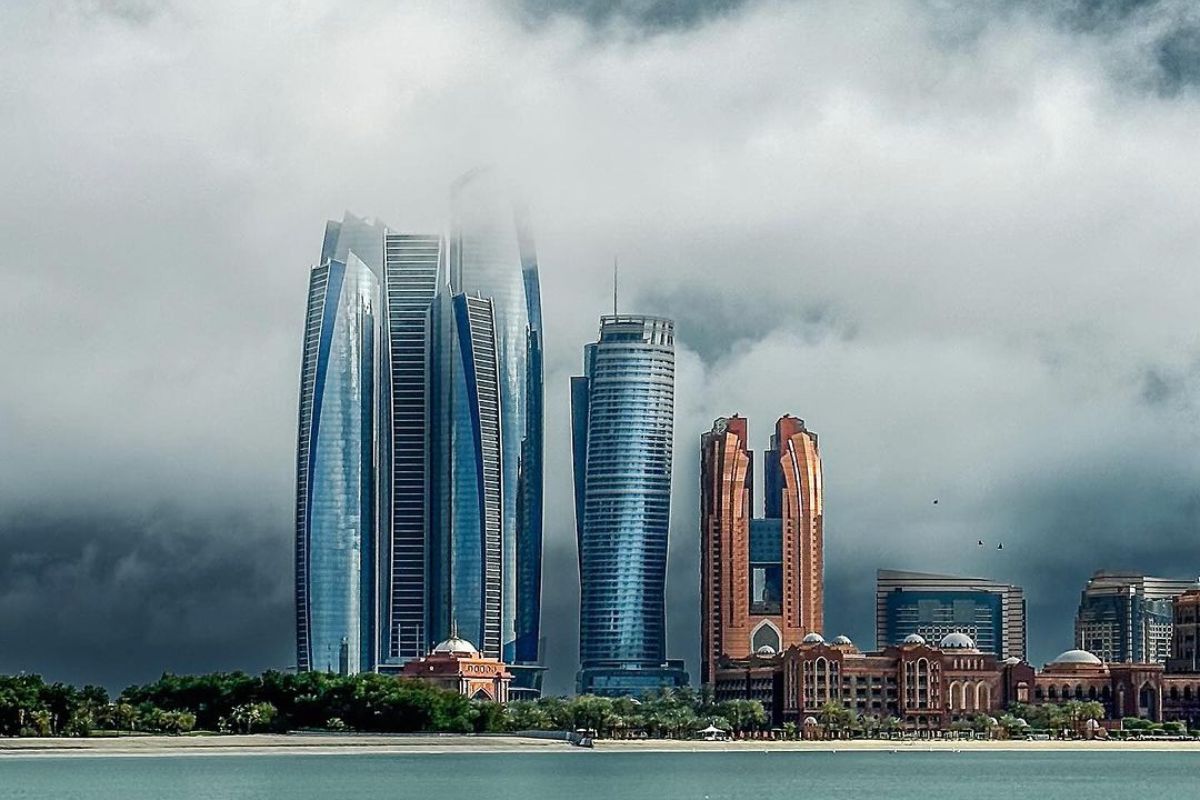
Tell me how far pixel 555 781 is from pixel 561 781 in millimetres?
386

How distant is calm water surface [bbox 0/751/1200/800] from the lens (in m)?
148

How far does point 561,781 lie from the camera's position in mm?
162750

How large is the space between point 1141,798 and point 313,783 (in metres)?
51.4

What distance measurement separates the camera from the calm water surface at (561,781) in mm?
148125

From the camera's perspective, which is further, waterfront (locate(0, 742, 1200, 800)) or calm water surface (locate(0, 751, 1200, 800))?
waterfront (locate(0, 742, 1200, 800))

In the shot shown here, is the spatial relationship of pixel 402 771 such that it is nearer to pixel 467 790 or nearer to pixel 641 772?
pixel 641 772

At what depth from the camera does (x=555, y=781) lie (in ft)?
534

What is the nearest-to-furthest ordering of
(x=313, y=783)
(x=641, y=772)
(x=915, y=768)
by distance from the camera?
(x=313, y=783)
(x=641, y=772)
(x=915, y=768)

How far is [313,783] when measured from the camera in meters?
160

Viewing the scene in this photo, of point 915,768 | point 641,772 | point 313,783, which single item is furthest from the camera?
point 915,768

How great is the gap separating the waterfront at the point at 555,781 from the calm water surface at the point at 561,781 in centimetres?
8

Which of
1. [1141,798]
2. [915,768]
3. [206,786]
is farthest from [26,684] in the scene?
[1141,798]

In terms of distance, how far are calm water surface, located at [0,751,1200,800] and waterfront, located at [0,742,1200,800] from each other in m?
0.08

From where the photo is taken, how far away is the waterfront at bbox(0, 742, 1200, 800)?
488 ft
